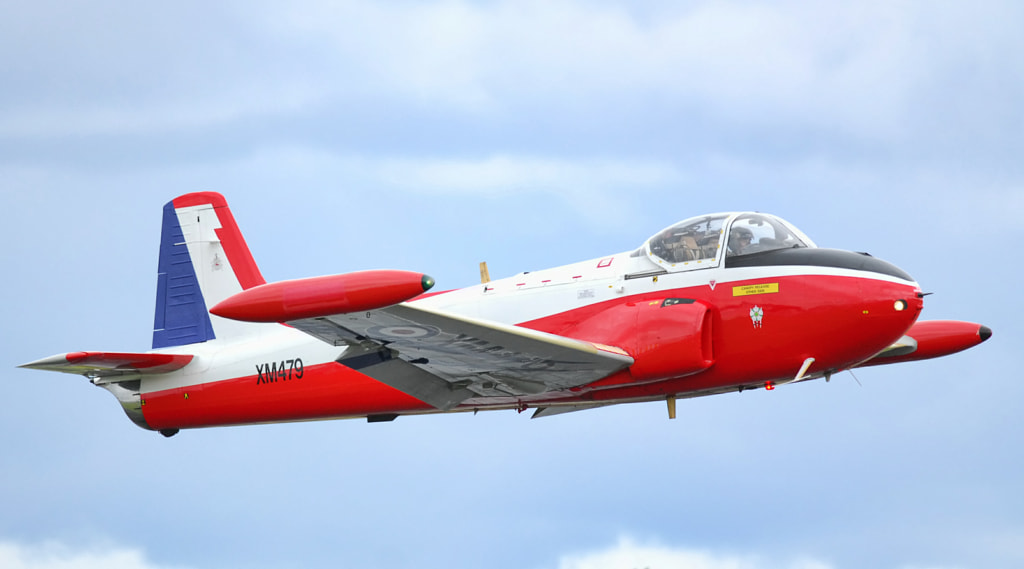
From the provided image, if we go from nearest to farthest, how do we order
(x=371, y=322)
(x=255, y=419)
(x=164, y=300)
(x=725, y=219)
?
(x=371, y=322) < (x=725, y=219) < (x=255, y=419) < (x=164, y=300)

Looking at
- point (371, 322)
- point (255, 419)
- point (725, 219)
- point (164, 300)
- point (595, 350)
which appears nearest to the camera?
point (371, 322)

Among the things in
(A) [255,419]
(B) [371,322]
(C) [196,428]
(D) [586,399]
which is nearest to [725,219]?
(D) [586,399]

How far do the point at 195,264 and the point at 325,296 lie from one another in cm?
895

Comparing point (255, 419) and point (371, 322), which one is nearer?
point (371, 322)

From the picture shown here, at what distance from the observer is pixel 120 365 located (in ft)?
51.9

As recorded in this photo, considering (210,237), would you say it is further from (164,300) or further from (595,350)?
(595,350)

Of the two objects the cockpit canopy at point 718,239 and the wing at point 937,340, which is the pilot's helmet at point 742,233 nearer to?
the cockpit canopy at point 718,239

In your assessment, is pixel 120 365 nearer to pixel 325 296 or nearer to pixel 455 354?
pixel 455 354

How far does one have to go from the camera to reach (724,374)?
1326 centimetres

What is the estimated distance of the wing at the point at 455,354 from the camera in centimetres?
1101

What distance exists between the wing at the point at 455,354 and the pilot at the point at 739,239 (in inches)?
77.0

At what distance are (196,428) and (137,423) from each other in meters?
0.99

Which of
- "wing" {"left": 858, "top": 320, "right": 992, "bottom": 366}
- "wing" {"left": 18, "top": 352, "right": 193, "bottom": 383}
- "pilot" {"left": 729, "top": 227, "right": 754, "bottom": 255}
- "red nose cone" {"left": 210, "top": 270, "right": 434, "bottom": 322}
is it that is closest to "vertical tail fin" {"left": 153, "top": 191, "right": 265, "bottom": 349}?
"wing" {"left": 18, "top": 352, "right": 193, "bottom": 383}

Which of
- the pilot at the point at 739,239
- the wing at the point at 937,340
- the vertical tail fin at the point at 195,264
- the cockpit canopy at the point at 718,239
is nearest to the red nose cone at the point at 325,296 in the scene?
the cockpit canopy at the point at 718,239
